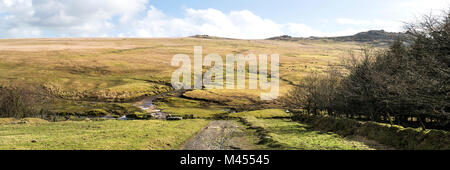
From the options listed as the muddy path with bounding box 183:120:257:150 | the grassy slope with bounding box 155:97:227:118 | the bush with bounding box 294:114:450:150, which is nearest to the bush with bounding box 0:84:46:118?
the grassy slope with bounding box 155:97:227:118

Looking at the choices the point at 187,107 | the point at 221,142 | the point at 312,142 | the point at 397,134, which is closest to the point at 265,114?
the point at 187,107

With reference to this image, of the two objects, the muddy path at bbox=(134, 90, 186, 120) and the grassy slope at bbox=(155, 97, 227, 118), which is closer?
the muddy path at bbox=(134, 90, 186, 120)

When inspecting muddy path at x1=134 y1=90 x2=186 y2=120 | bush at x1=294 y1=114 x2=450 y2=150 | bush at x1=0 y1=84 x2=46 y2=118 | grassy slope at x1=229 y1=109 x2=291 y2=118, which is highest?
bush at x1=294 y1=114 x2=450 y2=150

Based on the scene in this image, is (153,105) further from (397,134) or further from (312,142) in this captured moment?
(397,134)

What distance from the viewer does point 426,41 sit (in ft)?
Result: 96.6

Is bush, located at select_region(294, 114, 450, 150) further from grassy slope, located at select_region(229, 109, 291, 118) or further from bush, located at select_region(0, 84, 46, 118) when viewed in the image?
bush, located at select_region(0, 84, 46, 118)

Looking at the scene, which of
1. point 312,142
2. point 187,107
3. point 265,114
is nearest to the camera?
point 312,142

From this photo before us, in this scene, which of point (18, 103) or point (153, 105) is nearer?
point (18, 103)

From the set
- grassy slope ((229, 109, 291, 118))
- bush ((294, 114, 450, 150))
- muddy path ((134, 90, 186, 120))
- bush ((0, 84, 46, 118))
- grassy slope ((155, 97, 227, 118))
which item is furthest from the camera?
grassy slope ((155, 97, 227, 118))

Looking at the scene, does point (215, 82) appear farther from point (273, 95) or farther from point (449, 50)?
point (449, 50)
